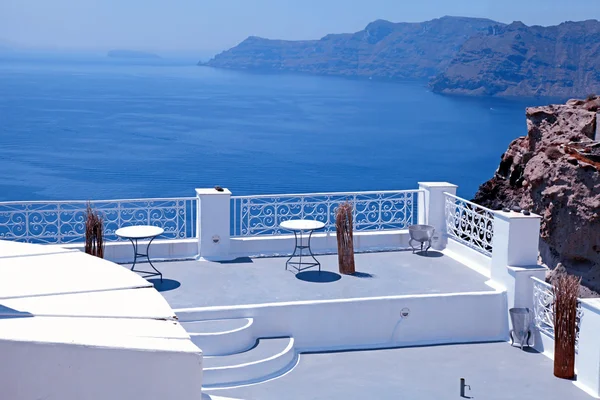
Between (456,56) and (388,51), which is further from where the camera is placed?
(388,51)

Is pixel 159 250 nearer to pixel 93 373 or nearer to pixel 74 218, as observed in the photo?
pixel 74 218

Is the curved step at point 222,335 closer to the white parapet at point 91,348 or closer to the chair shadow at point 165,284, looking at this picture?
the chair shadow at point 165,284

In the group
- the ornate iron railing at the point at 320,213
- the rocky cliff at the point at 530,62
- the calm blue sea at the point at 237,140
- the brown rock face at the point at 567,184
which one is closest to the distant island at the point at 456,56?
the rocky cliff at the point at 530,62

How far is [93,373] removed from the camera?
2949 millimetres

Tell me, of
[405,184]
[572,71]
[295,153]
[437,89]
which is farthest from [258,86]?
[405,184]

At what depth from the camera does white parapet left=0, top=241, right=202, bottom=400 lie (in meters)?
2.87

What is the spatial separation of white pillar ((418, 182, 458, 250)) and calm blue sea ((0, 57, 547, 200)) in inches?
1555

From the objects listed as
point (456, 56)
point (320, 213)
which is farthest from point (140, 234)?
point (456, 56)

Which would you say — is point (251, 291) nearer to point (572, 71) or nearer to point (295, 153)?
point (295, 153)

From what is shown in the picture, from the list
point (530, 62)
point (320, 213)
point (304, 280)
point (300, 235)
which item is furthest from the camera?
point (530, 62)

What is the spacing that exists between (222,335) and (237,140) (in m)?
62.7

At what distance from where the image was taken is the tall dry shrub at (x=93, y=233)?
30.9 ft

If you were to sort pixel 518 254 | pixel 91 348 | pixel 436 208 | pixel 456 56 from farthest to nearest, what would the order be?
pixel 456 56 < pixel 436 208 < pixel 518 254 < pixel 91 348

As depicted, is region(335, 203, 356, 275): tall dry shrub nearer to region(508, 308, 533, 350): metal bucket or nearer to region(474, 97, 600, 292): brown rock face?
region(508, 308, 533, 350): metal bucket
